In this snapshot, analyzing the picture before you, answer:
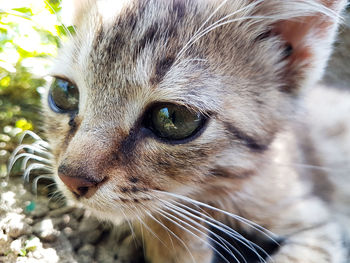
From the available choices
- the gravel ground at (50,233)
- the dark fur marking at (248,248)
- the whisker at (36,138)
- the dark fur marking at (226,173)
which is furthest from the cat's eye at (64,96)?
the dark fur marking at (248,248)

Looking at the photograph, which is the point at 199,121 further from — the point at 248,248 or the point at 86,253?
the point at 86,253

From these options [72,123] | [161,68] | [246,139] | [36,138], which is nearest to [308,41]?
[246,139]

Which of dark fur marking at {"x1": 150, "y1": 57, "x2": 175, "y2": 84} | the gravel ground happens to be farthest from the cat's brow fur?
the gravel ground

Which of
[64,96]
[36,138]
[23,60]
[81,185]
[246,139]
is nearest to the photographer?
[81,185]

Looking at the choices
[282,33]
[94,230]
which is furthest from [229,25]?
[94,230]

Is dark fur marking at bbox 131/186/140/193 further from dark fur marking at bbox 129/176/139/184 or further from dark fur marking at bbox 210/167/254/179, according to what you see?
dark fur marking at bbox 210/167/254/179

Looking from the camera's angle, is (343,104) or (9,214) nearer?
(9,214)

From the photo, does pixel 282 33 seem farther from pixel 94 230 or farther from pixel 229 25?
pixel 94 230
